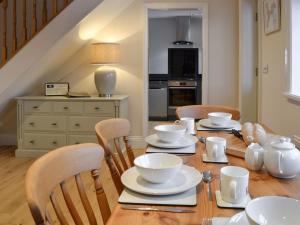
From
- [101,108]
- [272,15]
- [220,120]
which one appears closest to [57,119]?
[101,108]

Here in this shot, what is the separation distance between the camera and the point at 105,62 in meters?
4.23

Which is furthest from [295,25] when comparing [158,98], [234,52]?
[158,98]

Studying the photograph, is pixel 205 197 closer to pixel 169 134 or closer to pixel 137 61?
pixel 169 134

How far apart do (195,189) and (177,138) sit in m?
0.53

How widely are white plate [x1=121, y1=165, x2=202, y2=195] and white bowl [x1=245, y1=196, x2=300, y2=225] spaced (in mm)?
247

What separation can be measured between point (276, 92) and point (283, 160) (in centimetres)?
270

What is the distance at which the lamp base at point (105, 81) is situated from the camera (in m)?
4.24

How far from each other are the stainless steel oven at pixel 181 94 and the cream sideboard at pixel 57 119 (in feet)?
11.2

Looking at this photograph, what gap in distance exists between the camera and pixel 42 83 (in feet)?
15.2

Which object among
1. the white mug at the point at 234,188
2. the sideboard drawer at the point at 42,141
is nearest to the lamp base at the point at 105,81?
the sideboard drawer at the point at 42,141

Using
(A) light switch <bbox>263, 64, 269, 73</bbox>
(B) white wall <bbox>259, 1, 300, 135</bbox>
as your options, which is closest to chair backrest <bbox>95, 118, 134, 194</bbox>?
(B) white wall <bbox>259, 1, 300, 135</bbox>

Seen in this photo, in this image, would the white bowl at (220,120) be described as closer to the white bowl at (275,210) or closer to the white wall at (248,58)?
the white bowl at (275,210)

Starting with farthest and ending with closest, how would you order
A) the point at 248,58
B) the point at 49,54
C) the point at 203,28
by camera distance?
the point at 203,28
the point at 248,58
the point at 49,54

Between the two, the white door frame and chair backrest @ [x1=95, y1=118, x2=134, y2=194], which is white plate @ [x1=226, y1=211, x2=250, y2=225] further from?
the white door frame
